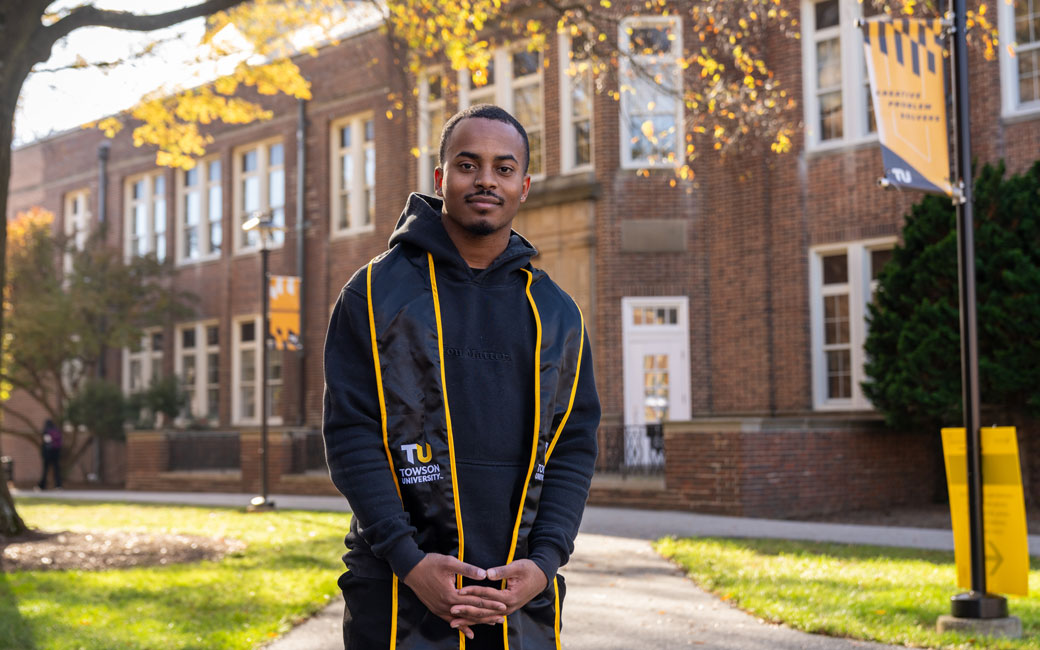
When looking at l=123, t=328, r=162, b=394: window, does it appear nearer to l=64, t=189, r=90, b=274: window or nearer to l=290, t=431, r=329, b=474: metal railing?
l=64, t=189, r=90, b=274: window

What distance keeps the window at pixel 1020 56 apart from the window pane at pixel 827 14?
8.88 feet

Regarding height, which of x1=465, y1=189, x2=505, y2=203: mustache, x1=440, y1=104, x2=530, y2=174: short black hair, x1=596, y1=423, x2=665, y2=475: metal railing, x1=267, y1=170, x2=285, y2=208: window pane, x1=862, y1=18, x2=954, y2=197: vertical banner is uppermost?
x1=267, y1=170, x2=285, y2=208: window pane

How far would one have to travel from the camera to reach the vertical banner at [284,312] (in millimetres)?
21422

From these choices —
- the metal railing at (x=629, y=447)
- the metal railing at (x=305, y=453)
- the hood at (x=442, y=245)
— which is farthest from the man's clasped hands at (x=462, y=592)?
the metal railing at (x=305, y=453)

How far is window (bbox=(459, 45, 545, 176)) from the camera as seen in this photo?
21328mm

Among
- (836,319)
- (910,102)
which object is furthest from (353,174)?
(910,102)

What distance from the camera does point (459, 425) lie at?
274cm

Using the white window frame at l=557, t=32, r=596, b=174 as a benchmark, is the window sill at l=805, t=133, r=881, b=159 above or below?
below

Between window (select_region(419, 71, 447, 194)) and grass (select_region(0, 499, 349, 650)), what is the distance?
11.7m

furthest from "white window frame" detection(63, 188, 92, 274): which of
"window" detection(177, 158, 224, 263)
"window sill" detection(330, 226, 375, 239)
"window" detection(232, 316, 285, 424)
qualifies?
"window sill" detection(330, 226, 375, 239)

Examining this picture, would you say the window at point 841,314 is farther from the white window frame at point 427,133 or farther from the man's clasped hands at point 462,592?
the man's clasped hands at point 462,592

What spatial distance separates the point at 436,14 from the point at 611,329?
6928 mm

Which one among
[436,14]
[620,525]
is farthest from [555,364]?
[436,14]

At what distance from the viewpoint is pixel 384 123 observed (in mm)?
24641
